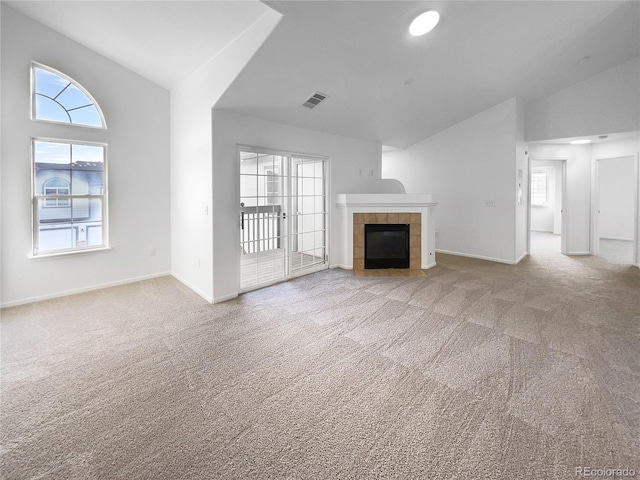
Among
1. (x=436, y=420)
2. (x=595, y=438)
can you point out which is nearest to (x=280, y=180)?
(x=436, y=420)

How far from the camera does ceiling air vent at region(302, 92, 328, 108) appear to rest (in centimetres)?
402

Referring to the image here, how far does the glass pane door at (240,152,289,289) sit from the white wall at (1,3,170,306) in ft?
4.36

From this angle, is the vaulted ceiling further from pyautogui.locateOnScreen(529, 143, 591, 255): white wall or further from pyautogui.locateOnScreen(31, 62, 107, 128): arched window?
pyautogui.locateOnScreen(529, 143, 591, 255): white wall

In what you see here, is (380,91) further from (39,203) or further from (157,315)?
(39,203)

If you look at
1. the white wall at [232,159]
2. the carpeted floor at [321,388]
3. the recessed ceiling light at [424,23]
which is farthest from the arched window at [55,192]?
the recessed ceiling light at [424,23]

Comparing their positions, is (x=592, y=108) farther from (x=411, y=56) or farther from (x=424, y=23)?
(x=424, y=23)

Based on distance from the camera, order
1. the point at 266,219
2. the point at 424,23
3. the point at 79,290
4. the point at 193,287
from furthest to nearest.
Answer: the point at 266,219 < the point at 193,287 < the point at 79,290 < the point at 424,23

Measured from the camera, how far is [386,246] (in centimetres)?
549

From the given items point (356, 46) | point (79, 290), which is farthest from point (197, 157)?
point (79, 290)

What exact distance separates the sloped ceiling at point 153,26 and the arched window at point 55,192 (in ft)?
6.01

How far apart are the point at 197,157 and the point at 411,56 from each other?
2918mm

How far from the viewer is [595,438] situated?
1.66 metres

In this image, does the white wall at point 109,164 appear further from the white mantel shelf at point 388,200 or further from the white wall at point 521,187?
the white wall at point 521,187

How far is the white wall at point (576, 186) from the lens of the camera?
6.57 metres
